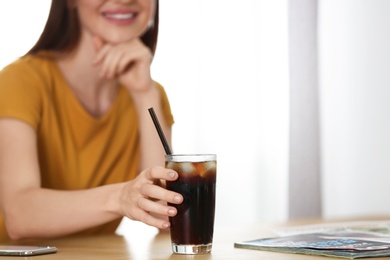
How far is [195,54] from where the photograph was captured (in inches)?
140

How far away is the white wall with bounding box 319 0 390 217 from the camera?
12.0 ft

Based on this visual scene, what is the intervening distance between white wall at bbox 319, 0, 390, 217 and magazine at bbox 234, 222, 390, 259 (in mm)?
2165

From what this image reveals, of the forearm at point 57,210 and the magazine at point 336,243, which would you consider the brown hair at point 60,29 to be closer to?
the forearm at point 57,210

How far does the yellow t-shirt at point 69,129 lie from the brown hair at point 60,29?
70mm

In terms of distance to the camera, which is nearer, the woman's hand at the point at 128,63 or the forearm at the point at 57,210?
the forearm at the point at 57,210

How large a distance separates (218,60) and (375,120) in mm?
834

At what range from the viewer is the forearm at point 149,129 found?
7.39 feet

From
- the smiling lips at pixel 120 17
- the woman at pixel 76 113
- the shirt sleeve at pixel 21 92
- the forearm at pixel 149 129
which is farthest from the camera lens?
the smiling lips at pixel 120 17

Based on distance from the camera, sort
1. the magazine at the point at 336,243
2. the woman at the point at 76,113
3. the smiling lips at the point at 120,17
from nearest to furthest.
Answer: the magazine at the point at 336,243 < the woman at the point at 76,113 < the smiling lips at the point at 120,17

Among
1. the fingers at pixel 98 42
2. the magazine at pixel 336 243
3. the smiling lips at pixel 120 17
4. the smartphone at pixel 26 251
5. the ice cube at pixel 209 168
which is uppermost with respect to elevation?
the smiling lips at pixel 120 17

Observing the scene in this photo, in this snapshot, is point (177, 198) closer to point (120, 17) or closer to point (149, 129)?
point (149, 129)

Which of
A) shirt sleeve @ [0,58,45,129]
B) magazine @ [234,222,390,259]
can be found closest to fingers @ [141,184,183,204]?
magazine @ [234,222,390,259]

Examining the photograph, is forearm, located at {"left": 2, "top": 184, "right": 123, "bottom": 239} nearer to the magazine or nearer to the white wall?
the magazine

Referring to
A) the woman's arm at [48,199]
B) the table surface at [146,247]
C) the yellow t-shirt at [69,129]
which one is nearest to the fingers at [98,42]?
the yellow t-shirt at [69,129]
